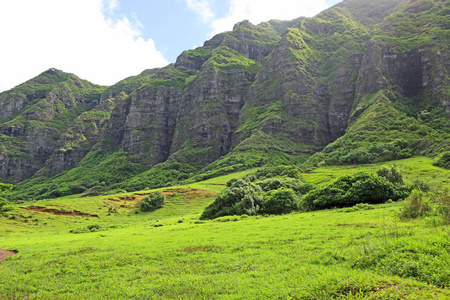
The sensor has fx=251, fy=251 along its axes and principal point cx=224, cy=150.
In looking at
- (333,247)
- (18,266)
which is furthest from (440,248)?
(18,266)

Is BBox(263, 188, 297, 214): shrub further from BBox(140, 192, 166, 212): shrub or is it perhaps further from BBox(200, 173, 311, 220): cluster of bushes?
BBox(140, 192, 166, 212): shrub

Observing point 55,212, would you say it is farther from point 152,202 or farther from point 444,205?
point 444,205

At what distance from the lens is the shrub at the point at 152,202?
77625mm

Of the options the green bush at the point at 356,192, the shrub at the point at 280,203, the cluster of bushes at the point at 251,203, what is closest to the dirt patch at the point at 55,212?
the cluster of bushes at the point at 251,203

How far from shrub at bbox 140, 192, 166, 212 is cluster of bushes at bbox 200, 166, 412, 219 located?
3454cm

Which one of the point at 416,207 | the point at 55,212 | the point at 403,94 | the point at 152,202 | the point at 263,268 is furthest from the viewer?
the point at 403,94

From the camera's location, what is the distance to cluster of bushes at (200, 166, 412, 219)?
119 ft

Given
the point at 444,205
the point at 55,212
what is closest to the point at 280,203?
the point at 444,205

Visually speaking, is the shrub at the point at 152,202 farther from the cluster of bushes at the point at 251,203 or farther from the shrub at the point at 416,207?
the shrub at the point at 416,207

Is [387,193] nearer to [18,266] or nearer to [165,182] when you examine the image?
[18,266]

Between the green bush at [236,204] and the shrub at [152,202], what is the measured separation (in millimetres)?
34206

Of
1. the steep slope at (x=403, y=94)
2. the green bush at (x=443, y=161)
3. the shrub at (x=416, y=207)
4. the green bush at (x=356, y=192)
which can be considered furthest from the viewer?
the steep slope at (x=403, y=94)

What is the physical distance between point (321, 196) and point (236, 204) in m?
15.6

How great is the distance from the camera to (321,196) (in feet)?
126
